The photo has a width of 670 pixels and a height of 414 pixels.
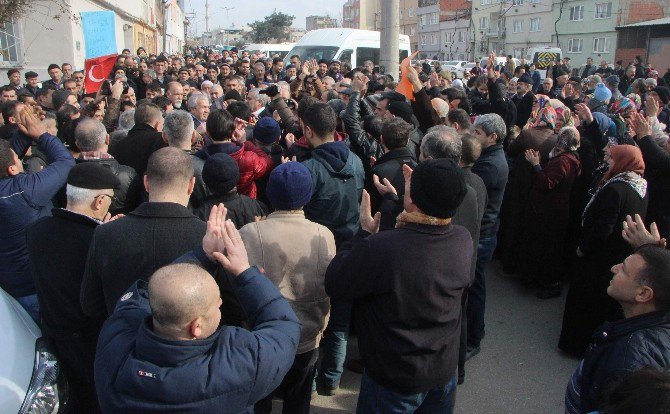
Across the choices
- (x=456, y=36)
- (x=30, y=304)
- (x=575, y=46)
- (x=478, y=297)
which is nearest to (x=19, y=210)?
(x=30, y=304)

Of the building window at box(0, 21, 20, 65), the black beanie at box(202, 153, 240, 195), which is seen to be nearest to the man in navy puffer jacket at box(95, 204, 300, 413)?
the black beanie at box(202, 153, 240, 195)

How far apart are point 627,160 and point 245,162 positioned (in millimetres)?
2900

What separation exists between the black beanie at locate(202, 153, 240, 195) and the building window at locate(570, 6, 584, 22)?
48.7 m

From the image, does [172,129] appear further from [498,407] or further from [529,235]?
[529,235]

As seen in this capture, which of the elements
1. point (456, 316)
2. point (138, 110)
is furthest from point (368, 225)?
point (138, 110)

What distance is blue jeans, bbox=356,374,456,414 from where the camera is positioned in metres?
2.48

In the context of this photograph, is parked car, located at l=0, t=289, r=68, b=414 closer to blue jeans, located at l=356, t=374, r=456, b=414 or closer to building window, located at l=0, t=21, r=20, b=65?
blue jeans, located at l=356, t=374, r=456, b=414

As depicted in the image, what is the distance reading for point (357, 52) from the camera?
18.0 metres

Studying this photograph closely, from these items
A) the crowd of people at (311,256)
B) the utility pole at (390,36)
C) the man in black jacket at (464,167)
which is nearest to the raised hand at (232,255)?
the crowd of people at (311,256)

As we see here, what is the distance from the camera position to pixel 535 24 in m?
49.4

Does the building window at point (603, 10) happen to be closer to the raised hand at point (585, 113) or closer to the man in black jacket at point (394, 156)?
the raised hand at point (585, 113)

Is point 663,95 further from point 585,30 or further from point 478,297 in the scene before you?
point 585,30

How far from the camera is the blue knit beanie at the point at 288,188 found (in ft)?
9.18

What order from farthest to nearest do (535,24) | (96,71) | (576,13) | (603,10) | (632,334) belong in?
(535,24) < (576,13) < (603,10) < (96,71) < (632,334)
